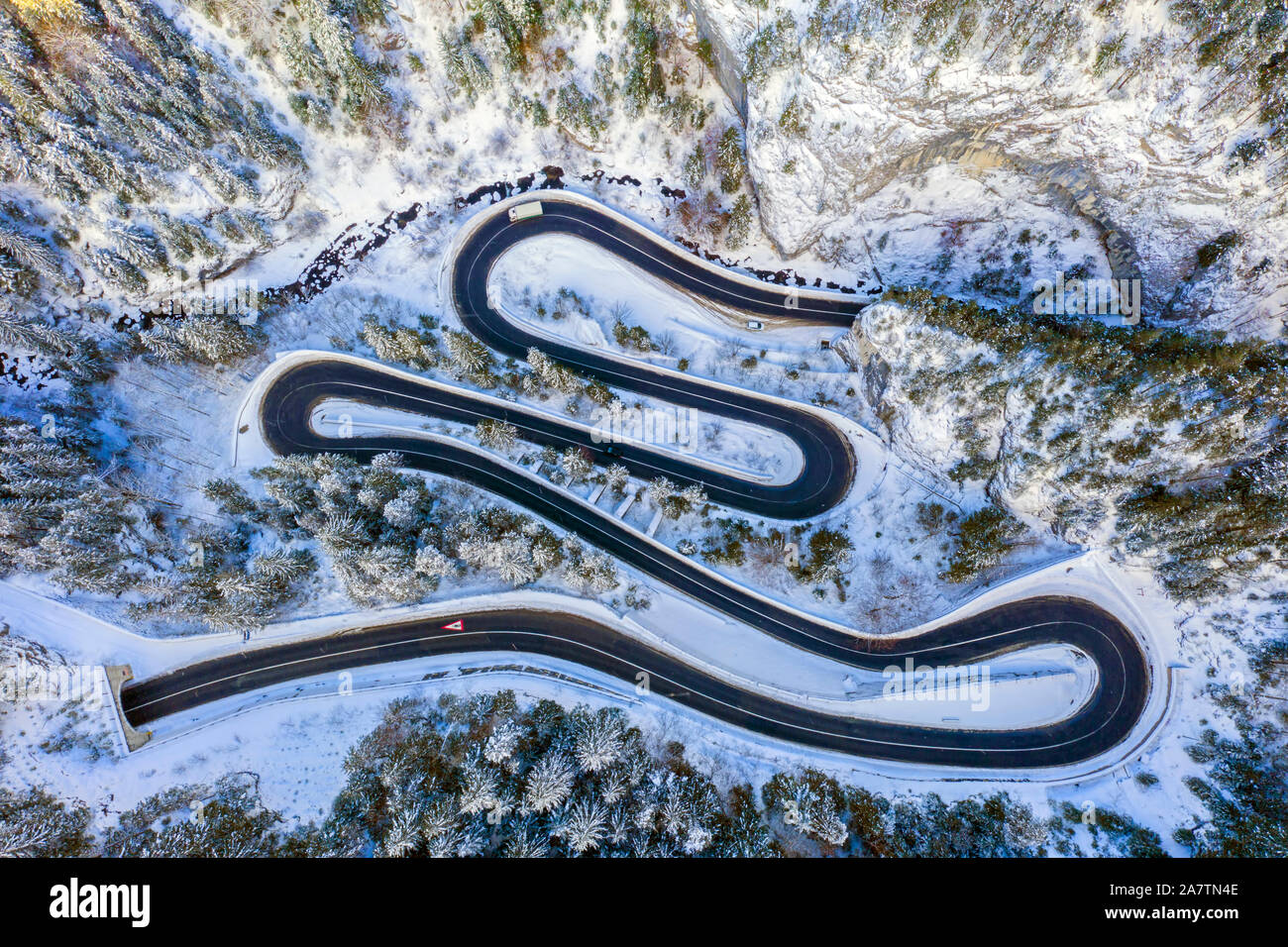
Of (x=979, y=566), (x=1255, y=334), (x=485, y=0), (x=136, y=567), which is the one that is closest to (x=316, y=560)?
(x=136, y=567)

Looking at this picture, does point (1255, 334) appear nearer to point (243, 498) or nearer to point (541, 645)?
point (541, 645)

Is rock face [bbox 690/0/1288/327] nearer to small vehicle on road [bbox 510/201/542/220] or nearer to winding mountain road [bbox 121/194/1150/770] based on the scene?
winding mountain road [bbox 121/194/1150/770]

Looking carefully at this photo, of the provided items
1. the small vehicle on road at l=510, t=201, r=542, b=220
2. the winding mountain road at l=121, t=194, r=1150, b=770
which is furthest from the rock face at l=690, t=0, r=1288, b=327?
the small vehicle on road at l=510, t=201, r=542, b=220

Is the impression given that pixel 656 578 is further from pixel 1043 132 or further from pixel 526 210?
pixel 1043 132

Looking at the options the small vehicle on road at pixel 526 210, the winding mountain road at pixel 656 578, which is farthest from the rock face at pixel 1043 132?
the small vehicle on road at pixel 526 210

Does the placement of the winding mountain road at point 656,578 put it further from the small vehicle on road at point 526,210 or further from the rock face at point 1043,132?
the rock face at point 1043,132

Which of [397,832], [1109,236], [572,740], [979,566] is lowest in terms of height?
[397,832]
